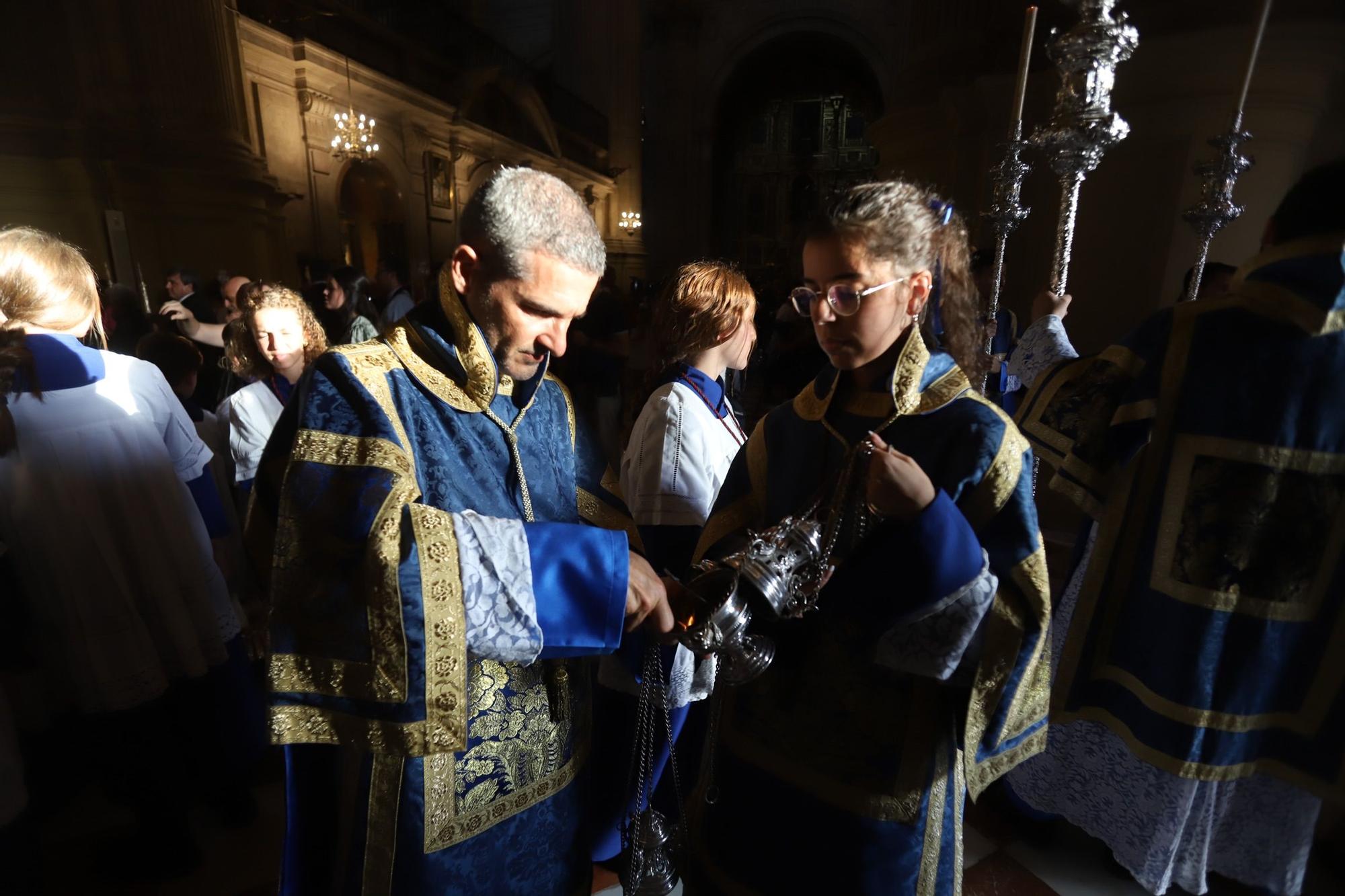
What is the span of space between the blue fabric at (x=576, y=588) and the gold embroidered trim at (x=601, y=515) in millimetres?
488

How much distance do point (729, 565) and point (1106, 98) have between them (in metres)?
1.51

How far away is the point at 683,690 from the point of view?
4.91 ft

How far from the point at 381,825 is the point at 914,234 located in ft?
5.18

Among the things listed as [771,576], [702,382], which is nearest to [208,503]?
[702,382]

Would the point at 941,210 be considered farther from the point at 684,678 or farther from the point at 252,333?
the point at 252,333

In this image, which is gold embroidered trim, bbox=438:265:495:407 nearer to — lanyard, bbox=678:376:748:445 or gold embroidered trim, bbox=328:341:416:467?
gold embroidered trim, bbox=328:341:416:467

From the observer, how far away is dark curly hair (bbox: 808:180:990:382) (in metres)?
1.22

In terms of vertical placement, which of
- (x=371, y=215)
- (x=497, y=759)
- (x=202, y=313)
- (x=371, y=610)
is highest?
(x=371, y=215)

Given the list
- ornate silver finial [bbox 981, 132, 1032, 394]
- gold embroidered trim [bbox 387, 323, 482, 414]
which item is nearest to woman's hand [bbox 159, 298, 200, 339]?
gold embroidered trim [bbox 387, 323, 482, 414]

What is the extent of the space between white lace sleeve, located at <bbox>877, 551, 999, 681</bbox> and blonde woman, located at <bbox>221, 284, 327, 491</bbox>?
2713mm

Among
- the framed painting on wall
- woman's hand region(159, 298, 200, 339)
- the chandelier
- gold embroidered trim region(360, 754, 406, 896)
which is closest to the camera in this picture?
gold embroidered trim region(360, 754, 406, 896)

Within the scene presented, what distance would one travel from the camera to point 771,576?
42.2 inches

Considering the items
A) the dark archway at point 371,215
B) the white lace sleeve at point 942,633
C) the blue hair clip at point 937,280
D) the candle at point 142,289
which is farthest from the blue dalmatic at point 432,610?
the dark archway at point 371,215

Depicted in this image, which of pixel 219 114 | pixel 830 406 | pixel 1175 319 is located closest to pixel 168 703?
pixel 830 406
